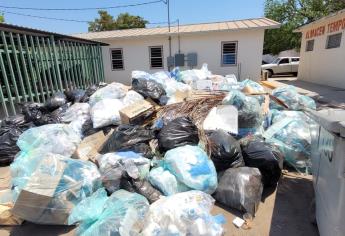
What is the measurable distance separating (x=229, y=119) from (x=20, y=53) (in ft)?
16.1

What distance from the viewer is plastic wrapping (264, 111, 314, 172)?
3.10 m

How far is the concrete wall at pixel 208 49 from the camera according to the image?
36.4 feet

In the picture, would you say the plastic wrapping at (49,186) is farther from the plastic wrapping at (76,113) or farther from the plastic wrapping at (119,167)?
the plastic wrapping at (76,113)

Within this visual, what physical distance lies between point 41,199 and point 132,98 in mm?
2746

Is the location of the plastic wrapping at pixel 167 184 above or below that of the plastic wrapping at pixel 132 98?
below

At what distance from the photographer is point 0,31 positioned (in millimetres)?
4855

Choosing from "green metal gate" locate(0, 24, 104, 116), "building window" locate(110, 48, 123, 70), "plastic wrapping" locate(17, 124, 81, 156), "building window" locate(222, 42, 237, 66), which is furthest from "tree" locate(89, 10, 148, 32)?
"plastic wrapping" locate(17, 124, 81, 156)

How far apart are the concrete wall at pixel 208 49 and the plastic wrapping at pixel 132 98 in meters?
7.72

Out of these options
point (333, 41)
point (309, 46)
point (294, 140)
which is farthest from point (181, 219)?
point (309, 46)

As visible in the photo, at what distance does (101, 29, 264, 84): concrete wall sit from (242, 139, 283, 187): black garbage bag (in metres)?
9.22

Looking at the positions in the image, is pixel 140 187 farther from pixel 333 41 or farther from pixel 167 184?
pixel 333 41

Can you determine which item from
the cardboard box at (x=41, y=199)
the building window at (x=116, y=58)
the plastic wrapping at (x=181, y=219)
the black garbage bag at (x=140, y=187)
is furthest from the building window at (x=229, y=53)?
the cardboard box at (x=41, y=199)

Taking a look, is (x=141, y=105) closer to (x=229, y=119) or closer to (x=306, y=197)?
(x=229, y=119)

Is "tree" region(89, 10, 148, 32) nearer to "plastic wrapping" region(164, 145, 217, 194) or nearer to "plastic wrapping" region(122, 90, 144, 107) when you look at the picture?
"plastic wrapping" region(122, 90, 144, 107)
